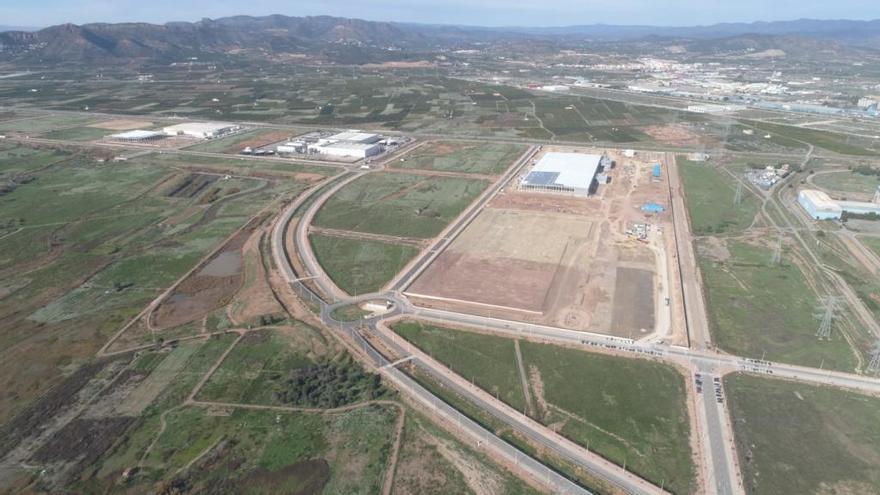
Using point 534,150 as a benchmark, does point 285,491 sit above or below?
below

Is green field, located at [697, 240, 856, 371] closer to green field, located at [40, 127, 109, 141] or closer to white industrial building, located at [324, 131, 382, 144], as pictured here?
white industrial building, located at [324, 131, 382, 144]

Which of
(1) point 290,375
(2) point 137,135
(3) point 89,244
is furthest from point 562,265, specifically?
(2) point 137,135

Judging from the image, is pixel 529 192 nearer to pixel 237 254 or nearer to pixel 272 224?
pixel 272 224

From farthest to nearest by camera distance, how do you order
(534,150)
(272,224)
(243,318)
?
(534,150) → (272,224) → (243,318)

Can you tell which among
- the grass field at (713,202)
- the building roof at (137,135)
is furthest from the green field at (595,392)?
the building roof at (137,135)

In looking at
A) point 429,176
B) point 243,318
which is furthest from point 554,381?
point 429,176

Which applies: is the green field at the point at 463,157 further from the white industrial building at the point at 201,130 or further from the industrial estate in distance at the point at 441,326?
the white industrial building at the point at 201,130

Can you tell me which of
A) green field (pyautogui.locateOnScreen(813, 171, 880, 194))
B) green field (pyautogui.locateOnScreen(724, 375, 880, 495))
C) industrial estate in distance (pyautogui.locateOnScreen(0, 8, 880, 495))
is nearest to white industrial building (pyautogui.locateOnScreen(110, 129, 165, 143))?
industrial estate in distance (pyautogui.locateOnScreen(0, 8, 880, 495))
